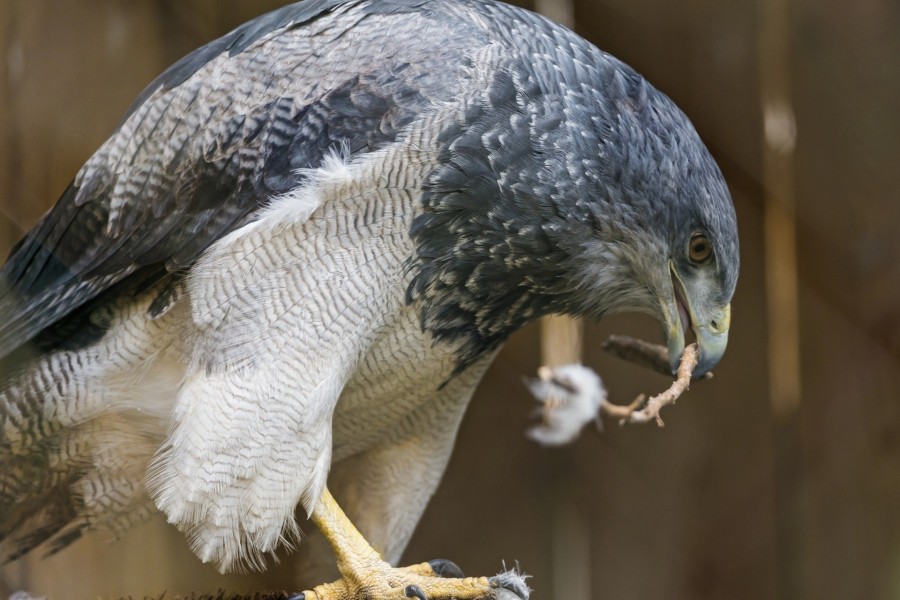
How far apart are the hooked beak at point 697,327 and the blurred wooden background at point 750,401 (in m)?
1.29

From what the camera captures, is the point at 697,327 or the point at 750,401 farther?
the point at 750,401

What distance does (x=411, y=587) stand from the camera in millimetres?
1922

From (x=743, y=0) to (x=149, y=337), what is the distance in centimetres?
214

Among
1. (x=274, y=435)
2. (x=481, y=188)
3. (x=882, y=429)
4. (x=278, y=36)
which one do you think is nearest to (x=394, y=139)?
(x=481, y=188)

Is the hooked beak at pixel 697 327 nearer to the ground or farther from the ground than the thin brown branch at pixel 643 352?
farther from the ground

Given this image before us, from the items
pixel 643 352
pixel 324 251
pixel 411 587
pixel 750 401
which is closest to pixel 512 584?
pixel 411 587

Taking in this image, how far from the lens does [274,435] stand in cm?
185

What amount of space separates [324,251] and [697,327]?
2.35ft

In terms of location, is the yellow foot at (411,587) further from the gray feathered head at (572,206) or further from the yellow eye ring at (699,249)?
the yellow eye ring at (699,249)

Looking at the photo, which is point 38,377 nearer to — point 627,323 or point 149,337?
point 149,337

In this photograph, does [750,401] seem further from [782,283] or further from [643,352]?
[643,352]

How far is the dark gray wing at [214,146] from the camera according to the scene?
74.3 inches

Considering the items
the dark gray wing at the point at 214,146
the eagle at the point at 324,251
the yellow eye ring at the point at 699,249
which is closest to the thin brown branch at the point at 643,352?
the eagle at the point at 324,251

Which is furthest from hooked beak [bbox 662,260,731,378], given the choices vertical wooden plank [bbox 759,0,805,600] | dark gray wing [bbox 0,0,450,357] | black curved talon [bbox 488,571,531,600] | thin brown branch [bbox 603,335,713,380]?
vertical wooden plank [bbox 759,0,805,600]
